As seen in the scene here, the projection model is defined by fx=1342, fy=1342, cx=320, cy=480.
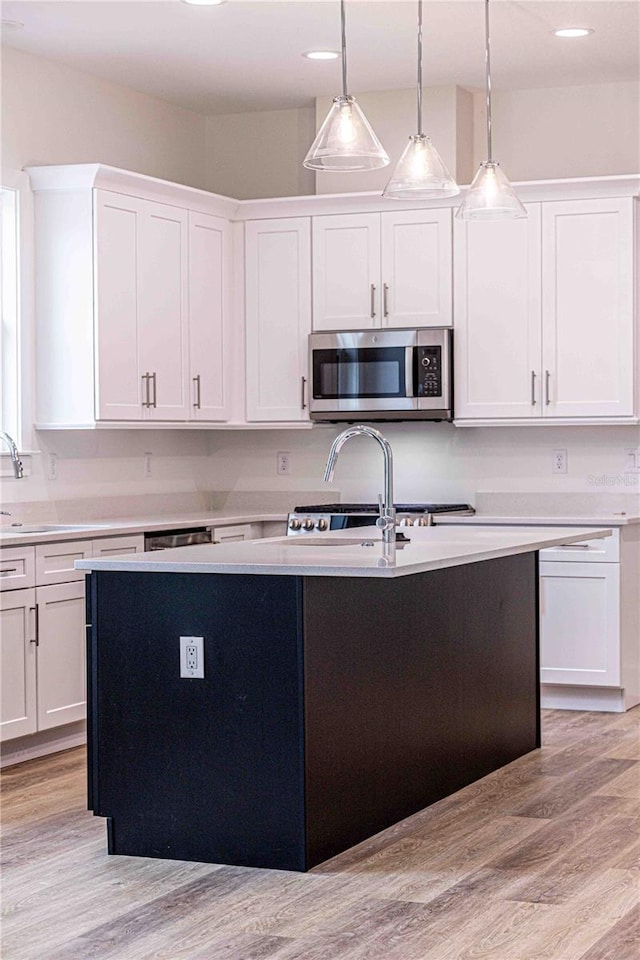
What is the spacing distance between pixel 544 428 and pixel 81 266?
234 cm

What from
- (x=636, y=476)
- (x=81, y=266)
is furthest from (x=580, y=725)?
(x=81, y=266)

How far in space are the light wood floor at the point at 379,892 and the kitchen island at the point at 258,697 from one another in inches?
4.1

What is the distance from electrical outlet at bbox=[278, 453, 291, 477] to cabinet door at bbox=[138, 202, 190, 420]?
2.81 ft

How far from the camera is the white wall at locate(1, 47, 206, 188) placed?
5.70m

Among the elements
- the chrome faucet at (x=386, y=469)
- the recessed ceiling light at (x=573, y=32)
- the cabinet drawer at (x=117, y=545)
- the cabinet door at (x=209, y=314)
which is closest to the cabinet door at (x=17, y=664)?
the cabinet drawer at (x=117, y=545)

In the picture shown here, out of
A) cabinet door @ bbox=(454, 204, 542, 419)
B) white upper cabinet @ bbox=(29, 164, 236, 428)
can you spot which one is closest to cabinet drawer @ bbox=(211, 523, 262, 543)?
white upper cabinet @ bbox=(29, 164, 236, 428)

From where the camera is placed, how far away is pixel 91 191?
5.64 metres

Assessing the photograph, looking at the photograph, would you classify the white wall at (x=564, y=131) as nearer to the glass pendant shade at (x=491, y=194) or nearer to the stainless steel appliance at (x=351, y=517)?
the stainless steel appliance at (x=351, y=517)

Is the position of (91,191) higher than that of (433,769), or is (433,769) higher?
(91,191)

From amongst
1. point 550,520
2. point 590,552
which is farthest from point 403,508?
point 590,552

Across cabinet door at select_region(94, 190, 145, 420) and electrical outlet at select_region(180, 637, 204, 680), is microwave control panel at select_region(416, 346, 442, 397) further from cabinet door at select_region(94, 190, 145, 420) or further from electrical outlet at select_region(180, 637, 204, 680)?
electrical outlet at select_region(180, 637, 204, 680)

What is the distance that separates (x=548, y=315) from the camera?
6152 millimetres

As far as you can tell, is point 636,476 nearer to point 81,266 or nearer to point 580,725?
point 580,725

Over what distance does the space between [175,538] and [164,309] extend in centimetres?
108
